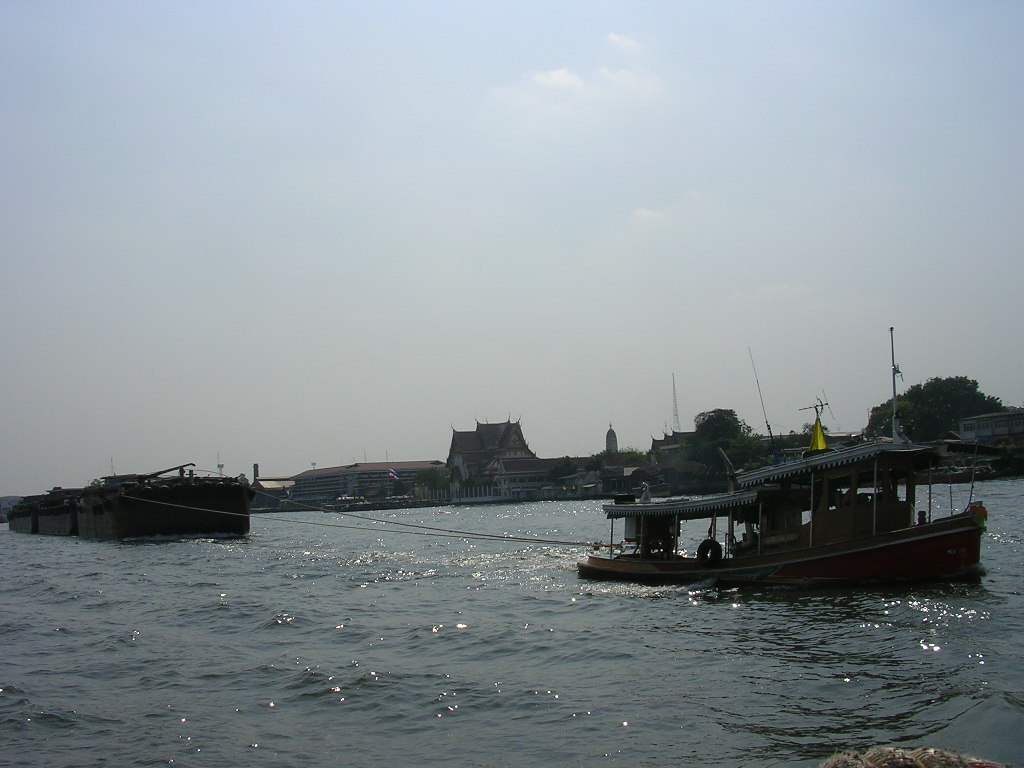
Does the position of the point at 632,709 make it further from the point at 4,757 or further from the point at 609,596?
the point at 609,596

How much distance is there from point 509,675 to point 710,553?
10.9m

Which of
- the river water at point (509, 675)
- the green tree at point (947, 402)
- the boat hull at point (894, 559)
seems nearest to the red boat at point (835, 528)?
the boat hull at point (894, 559)

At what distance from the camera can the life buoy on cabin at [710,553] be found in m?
23.1

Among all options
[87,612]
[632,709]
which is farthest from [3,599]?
[632,709]

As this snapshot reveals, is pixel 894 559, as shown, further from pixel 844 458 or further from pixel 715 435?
pixel 715 435

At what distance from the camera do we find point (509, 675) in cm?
1389

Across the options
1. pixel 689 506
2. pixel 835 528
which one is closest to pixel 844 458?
pixel 835 528

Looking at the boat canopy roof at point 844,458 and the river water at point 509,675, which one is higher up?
the boat canopy roof at point 844,458

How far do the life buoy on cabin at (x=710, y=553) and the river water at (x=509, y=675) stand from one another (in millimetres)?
1332

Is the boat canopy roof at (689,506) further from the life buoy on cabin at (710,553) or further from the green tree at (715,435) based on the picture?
the green tree at (715,435)

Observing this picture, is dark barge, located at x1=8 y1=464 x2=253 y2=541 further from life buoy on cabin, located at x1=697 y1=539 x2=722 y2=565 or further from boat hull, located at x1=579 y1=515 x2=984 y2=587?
boat hull, located at x1=579 y1=515 x2=984 y2=587

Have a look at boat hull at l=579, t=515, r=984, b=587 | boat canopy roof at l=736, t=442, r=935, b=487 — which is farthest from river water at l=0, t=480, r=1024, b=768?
boat canopy roof at l=736, t=442, r=935, b=487

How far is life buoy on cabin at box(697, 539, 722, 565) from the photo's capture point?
911 inches

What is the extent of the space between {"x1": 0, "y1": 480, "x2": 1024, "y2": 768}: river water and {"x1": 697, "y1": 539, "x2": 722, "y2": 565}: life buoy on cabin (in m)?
1.33
